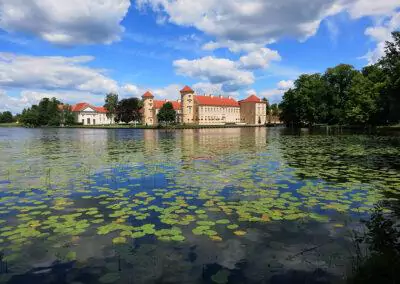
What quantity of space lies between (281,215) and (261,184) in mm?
4119

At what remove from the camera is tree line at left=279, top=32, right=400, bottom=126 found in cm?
5181

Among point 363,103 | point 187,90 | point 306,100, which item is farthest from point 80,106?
point 363,103

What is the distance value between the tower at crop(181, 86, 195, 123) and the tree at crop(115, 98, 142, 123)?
2223 centimetres

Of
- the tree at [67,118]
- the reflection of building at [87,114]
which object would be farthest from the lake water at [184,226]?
the reflection of building at [87,114]

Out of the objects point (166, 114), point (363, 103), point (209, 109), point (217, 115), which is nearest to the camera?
point (363, 103)

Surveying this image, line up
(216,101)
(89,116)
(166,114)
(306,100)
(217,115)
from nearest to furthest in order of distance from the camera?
→ (306,100) → (166,114) → (217,115) → (216,101) → (89,116)

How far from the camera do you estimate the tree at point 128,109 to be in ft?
470

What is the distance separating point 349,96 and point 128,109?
92.6 metres

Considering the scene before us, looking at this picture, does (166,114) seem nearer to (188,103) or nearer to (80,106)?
(188,103)

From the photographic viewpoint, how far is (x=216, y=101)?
570 feet

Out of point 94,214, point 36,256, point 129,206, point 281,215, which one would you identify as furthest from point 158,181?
point 36,256

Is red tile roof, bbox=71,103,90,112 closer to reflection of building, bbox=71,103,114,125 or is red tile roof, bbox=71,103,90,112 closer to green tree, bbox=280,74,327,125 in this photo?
reflection of building, bbox=71,103,114,125

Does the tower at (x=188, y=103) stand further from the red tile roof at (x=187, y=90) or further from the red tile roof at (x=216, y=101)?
the red tile roof at (x=216, y=101)

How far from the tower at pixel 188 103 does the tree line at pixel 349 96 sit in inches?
1984
